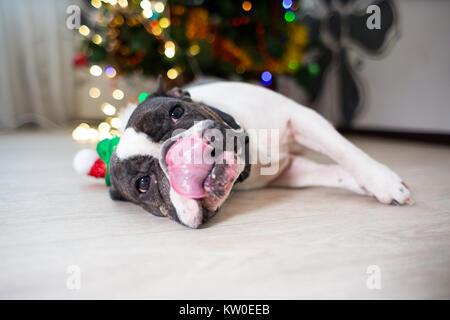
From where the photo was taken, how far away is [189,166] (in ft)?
3.21

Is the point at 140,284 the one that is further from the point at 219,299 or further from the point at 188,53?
the point at 188,53

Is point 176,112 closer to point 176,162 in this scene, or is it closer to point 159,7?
point 176,162

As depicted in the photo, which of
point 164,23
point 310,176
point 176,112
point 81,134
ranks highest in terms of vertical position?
point 164,23

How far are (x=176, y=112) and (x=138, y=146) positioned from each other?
169 mm

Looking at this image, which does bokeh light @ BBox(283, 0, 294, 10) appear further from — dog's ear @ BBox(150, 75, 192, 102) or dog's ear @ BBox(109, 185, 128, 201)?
dog's ear @ BBox(109, 185, 128, 201)

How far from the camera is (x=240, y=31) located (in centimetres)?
Answer: 344

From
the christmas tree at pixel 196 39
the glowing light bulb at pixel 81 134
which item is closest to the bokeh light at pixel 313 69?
the christmas tree at pixel 196 39

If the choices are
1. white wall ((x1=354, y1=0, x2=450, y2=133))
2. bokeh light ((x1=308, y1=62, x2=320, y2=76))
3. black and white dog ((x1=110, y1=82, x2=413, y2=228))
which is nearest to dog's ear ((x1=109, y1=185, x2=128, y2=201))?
black and white dog ((x1=110, y1=82, x2=413, y2=228))

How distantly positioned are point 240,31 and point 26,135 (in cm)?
223

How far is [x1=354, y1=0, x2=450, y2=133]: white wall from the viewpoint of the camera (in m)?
3.04

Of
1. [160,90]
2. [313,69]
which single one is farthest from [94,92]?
[160,90]

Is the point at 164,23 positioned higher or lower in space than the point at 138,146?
higher

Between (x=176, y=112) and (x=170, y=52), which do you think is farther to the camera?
(x=170, y=52)
